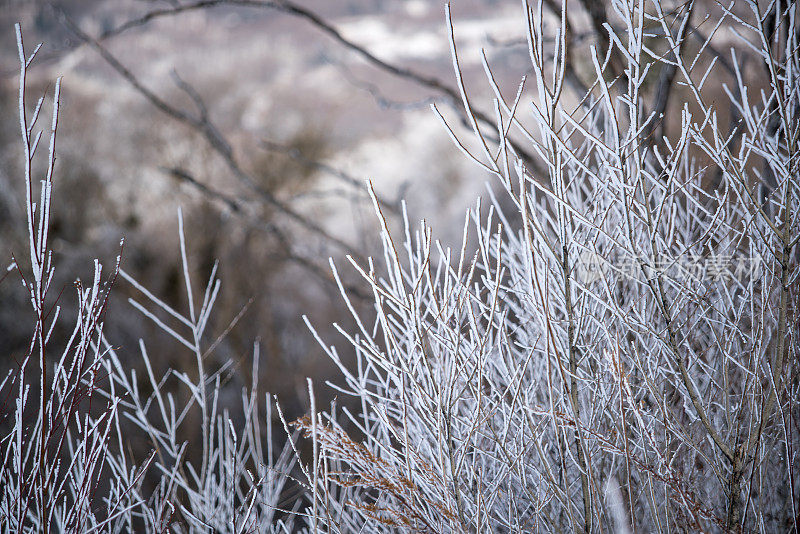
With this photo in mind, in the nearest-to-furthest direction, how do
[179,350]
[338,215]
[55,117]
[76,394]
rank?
[55,117], [76,394], [179,350], [338,215]

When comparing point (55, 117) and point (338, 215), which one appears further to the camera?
point (338, 215)

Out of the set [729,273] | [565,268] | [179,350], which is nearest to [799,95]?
[729,273]

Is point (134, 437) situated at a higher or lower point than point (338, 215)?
lower

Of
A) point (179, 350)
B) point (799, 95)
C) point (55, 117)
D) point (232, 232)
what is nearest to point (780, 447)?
point (799, 95)

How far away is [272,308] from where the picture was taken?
46.0 feet

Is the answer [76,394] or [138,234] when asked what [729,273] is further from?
[138,234]

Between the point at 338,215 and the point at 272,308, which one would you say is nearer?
the point at 272,308

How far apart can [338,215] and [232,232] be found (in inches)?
215

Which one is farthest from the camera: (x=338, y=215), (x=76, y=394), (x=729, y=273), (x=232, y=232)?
(x=338, y=215)

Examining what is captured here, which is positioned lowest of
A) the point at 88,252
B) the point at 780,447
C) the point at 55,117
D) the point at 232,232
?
the point at 88,252

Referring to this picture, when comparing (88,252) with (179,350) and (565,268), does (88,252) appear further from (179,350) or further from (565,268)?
(565,268)

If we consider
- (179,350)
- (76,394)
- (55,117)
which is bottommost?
(179,350)

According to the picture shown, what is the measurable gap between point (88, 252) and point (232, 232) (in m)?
2.72

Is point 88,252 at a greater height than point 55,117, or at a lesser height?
lesser
